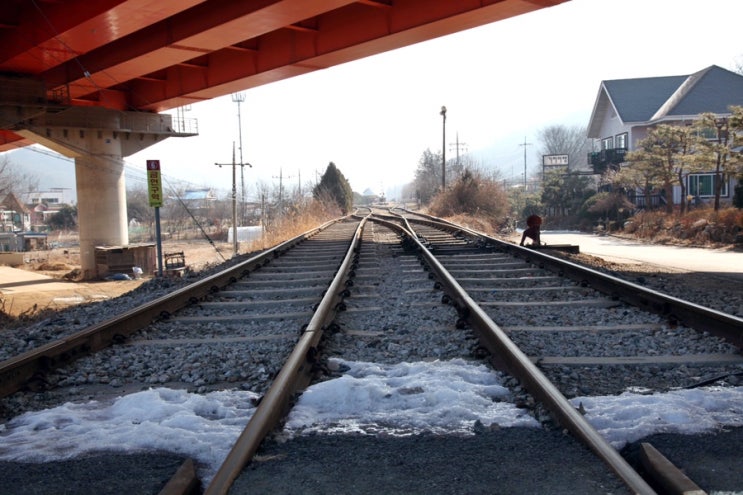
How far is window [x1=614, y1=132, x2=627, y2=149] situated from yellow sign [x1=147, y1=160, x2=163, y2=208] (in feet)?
119

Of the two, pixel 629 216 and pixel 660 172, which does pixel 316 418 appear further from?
pixel 629 216

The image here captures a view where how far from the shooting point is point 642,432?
10.8ft

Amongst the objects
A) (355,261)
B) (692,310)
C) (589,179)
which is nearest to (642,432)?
(692,310)

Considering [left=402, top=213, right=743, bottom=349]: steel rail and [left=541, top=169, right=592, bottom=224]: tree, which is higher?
[left=541, top=169, right=592, bottom=224]: tree

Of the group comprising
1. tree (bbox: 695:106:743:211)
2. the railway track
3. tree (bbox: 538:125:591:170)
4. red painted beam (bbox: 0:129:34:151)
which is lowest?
A: the railway track

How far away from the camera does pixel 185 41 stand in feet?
52.2

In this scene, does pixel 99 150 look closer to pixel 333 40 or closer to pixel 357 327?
pixel 333 40

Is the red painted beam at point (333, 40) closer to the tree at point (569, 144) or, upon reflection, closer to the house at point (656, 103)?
the house at point (656, 103)

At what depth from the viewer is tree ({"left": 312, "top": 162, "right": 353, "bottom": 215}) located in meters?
56.3

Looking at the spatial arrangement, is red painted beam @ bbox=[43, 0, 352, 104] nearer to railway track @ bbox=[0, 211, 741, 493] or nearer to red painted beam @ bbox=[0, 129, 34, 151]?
railway track @ bbox=[0, 211, 741, 493]

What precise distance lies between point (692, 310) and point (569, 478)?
3458mm

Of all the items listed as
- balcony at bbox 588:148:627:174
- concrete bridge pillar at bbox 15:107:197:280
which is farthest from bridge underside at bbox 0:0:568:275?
balcony at bbox 588:148:627:174

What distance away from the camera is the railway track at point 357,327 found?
3719 mm

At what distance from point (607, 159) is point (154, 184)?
35.6m
